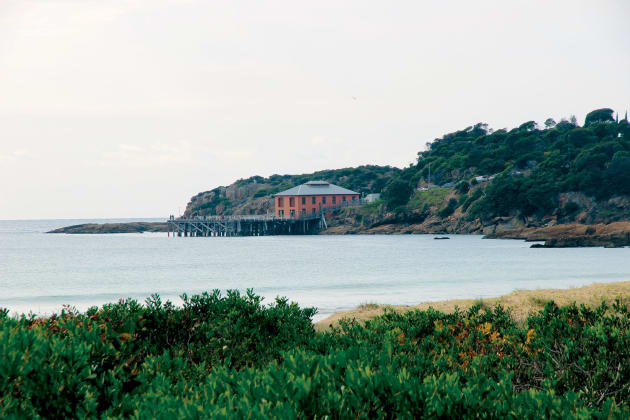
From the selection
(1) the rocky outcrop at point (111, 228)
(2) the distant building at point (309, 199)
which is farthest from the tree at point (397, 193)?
(1) the rocky outcrop at point (111, 228)

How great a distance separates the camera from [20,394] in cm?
486

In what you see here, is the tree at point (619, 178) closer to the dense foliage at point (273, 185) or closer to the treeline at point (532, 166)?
the treeline at point (532, 166)

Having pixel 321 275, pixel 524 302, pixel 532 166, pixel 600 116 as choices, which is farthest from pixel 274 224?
pixel 524 302

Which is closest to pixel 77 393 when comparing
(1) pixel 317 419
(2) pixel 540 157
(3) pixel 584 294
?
(1) pixel 317 419

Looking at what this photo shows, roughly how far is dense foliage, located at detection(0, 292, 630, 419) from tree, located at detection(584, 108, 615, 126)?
469ft

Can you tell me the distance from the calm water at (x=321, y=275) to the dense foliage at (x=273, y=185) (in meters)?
87.9

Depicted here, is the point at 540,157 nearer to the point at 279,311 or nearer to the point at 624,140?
the point at 624,140

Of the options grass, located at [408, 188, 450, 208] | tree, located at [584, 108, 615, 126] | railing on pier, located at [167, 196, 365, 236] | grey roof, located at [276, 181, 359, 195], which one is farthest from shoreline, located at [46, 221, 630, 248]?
tree, located at [584, 108, 615, 126]

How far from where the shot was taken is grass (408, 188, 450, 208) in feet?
393

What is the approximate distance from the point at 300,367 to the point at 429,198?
119099mm

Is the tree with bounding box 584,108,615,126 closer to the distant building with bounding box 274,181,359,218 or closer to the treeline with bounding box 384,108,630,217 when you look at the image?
the treeline with bounding box 384,108,630,217

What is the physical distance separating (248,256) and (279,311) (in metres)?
65.5

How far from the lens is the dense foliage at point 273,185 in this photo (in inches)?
6521

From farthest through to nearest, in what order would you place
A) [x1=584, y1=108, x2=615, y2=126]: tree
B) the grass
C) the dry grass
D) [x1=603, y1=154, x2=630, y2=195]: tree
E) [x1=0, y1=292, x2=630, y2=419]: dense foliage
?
[x1=584, y1=108, x2=615, y2=126]: tree
the grass
[x1=603, y1=154, x2=630, y2=195]: tree
the dry grass
[x1=0, y1=292, x2=630, y2=419]: dense foliage
